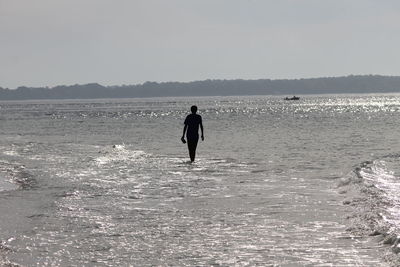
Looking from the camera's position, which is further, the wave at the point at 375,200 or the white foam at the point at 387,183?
the white foam at the point at 387,183

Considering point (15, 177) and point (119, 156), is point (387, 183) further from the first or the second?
point (119, 156)

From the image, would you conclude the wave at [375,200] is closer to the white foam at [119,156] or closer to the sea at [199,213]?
the sea at [199,213]

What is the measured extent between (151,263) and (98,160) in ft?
49.5

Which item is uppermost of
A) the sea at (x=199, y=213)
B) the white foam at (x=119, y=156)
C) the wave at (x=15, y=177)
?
the sea at (x=199, y=213)

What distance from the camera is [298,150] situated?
2795cm

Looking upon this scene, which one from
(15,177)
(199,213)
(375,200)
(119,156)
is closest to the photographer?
(199,213)

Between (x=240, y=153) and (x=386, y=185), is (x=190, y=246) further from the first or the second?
(x=240, y=153)

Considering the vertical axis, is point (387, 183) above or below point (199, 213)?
below

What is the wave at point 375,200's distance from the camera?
9320 mm

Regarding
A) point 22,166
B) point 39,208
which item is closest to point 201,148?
point 22,166

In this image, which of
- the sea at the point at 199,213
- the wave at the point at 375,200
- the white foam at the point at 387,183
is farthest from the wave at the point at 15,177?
the white foam at the point at 387,183

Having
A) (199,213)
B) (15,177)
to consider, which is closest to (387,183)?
(199,213)

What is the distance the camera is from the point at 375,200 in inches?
492

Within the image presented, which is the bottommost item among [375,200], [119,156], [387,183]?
[119,156]
